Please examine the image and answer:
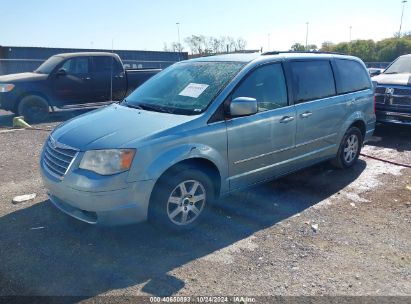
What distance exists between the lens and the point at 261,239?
3.79 metres

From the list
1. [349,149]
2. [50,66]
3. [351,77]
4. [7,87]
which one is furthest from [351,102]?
[7,87]

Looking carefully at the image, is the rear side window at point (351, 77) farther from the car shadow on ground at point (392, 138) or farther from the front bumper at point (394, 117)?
the front bumper at point (394, 117)

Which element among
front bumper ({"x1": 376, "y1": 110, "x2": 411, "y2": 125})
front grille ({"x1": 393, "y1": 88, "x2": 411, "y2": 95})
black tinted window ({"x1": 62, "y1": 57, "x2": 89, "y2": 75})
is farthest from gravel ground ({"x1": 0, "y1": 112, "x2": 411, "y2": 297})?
black tinted window ({"x1": 62, "y1": 57, "x2": 89, "y2": 75})

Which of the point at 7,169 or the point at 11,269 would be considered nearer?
the point at 11,269

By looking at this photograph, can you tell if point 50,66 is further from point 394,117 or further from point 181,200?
point 394,117

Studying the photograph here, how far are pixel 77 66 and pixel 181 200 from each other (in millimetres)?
8543

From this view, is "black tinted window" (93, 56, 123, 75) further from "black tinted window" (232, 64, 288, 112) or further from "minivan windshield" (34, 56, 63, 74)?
"black tinted window" (232, 64, 288, 112)

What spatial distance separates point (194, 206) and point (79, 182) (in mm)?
1196

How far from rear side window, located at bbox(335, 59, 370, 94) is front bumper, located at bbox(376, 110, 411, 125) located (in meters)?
2.40

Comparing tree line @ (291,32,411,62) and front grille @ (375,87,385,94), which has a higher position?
tree line @ (291,32,411,62)

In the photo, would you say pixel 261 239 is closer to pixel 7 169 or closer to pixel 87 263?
pixel 87 263

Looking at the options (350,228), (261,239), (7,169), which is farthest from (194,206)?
(7,169)

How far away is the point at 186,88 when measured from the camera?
14.1 ft

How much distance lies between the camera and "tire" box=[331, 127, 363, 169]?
5.73 meters
